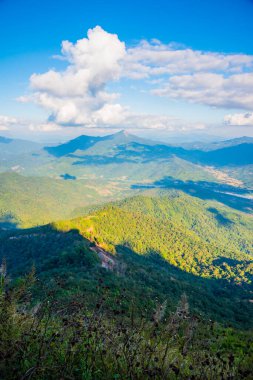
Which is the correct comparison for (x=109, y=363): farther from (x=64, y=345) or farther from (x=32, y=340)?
(x=32, y=340)

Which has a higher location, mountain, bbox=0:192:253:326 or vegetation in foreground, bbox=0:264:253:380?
vegetation in foreground, bbox=0:264:253:380

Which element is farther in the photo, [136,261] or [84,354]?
[136,261]

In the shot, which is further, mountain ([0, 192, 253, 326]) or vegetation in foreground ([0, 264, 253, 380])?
mountain ([0, 192, 253, 326])

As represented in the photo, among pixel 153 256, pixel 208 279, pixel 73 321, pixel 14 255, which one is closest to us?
pixel 73 321

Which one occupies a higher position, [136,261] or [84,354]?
[84,354]

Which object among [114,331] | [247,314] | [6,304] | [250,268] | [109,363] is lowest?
[250,268]

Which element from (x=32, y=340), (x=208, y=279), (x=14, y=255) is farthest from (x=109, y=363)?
(x=208, y=279)

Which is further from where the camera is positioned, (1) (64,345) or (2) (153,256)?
(2) (153,256)

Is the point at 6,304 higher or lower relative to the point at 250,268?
higher

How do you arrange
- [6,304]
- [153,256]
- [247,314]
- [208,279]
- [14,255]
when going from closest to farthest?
[6,304]
[247,314]
[14,255]
[208,279]
[153,256]

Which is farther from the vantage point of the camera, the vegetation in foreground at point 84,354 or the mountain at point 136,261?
the mountain at point 136,261

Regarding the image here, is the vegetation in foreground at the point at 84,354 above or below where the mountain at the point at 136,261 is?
above
